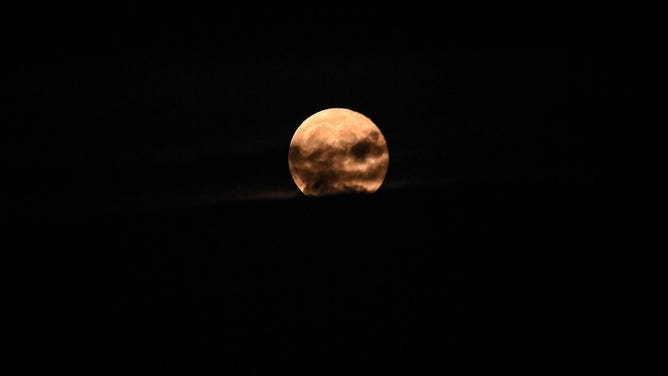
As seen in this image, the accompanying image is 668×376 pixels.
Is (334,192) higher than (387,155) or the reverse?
the reverse

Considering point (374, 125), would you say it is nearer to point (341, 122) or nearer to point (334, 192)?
point (341, 122)

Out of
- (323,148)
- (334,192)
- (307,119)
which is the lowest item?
(334,192)

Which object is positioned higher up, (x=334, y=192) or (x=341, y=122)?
(x=341, y=122)

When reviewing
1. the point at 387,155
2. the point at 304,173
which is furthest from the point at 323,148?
the point at 387,155

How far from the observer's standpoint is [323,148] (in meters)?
4.03

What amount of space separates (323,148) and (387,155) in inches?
17.7

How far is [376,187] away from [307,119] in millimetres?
595

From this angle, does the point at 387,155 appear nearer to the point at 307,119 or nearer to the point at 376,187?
the point at 376,187

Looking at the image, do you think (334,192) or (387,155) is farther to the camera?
(387,155)

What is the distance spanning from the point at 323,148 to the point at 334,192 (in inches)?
10.2

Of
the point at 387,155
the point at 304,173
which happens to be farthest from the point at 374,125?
the point at 304,173

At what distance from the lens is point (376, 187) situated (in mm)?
4129

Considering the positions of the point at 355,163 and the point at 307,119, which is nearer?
the point at 355,163

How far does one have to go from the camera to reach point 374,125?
167 inches
